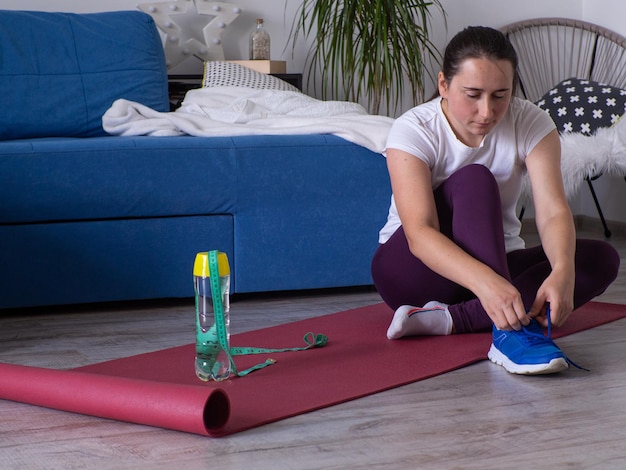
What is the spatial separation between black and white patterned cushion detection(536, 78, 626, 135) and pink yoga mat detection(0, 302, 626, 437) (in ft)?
5.24

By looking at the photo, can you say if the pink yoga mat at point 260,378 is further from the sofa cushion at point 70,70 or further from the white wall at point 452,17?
the white wall at point 452,17

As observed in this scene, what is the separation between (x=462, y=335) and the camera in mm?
2133

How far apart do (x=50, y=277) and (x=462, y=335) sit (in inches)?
45.0

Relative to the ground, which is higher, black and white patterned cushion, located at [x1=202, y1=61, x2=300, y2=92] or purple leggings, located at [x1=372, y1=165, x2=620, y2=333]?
black and white patterned cushion, located at [x1=202, y1=61, x2=300, y2=92]

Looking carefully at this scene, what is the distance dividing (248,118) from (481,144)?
1095mm

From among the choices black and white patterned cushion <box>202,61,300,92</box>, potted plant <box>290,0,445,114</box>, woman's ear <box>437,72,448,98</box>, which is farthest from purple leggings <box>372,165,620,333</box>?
potted plant <box>290,0,445,114</box>

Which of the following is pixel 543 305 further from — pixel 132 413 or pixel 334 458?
pixel 132 413

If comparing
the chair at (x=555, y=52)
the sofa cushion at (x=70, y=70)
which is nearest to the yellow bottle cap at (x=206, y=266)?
the sofa cushion at (x=70, y=70)

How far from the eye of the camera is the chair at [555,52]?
13.8 feet

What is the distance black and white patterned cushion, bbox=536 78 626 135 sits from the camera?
377cm

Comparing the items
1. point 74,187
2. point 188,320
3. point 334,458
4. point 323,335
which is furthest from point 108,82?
point 334,458

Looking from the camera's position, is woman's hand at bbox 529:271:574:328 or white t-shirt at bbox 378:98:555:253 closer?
woman's hand at bbox 529:271:574:328

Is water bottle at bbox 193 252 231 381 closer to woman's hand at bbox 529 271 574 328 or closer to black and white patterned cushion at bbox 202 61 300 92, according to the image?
woman's hand at bbox 529 271 574 328

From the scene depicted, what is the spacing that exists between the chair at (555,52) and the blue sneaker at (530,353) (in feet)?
8.36
